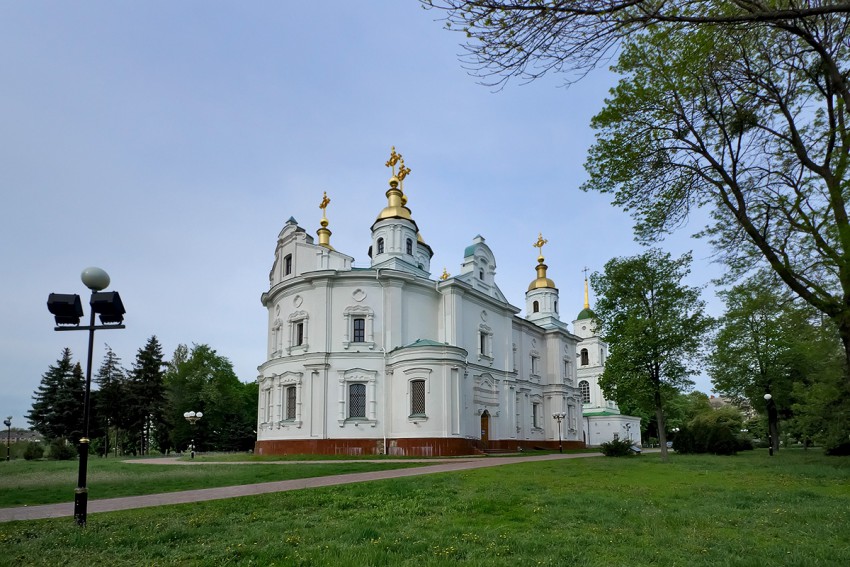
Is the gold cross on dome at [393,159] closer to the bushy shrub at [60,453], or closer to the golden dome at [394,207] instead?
the golden dome at [394,207]

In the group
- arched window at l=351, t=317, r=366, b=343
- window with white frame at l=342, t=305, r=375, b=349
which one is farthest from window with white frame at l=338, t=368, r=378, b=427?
arched window at l=351, t=317, r=366, b=343

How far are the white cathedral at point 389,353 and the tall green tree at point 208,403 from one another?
2033 cm

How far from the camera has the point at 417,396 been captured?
108ft

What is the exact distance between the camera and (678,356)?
91.8ft

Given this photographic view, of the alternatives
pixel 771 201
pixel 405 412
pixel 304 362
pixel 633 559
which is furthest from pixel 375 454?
pixel 633 559

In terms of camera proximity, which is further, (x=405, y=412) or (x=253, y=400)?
(x=253, y=400)

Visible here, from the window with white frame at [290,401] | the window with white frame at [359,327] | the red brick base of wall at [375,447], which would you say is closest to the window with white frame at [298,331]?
the window with white frame at [290,401]

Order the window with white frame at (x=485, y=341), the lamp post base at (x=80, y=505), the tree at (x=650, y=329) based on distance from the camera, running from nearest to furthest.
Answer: the lamp post base at (x=80, y=505), the tree at (x=650, y=329), the window with white frame at (x=485, y=341)

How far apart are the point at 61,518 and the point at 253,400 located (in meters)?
58.1

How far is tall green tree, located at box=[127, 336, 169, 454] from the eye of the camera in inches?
2002

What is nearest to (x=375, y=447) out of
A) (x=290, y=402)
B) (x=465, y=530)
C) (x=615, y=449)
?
(x=290, y=402)

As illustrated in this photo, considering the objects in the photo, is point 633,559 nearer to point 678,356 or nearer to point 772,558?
point 772,558

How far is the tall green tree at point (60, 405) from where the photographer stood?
5059cm

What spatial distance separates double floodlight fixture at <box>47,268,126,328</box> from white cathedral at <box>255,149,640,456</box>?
2432 centimetres
